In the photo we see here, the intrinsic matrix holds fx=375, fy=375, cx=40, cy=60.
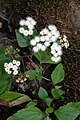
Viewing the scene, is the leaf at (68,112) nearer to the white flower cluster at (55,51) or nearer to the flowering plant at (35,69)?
the flowering plant at (35,69)

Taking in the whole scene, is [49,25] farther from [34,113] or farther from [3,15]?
[34,113]

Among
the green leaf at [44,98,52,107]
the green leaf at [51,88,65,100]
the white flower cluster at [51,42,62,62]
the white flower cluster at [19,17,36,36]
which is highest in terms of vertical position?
the white flower cluster at [19,17,36,36]

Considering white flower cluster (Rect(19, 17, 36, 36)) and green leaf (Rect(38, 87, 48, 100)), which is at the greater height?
white flower cluster (Rect(19, 17, 36, 36))

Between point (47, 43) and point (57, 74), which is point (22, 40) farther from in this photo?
point (57, 74)

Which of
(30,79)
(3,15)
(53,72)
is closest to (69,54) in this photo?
(53,72)

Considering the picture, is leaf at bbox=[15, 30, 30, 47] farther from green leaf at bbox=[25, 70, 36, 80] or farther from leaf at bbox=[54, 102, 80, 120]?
leaf at bbox=[54, 102, 80, 120]

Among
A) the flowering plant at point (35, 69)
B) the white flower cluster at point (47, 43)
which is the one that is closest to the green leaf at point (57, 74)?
the flowering plant at point (35, 69)

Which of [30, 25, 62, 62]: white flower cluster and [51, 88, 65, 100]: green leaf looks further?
[51, 88, 65, 100]: green leaf

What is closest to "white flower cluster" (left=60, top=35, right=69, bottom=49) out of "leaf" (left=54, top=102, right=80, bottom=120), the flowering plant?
the flowering plant
